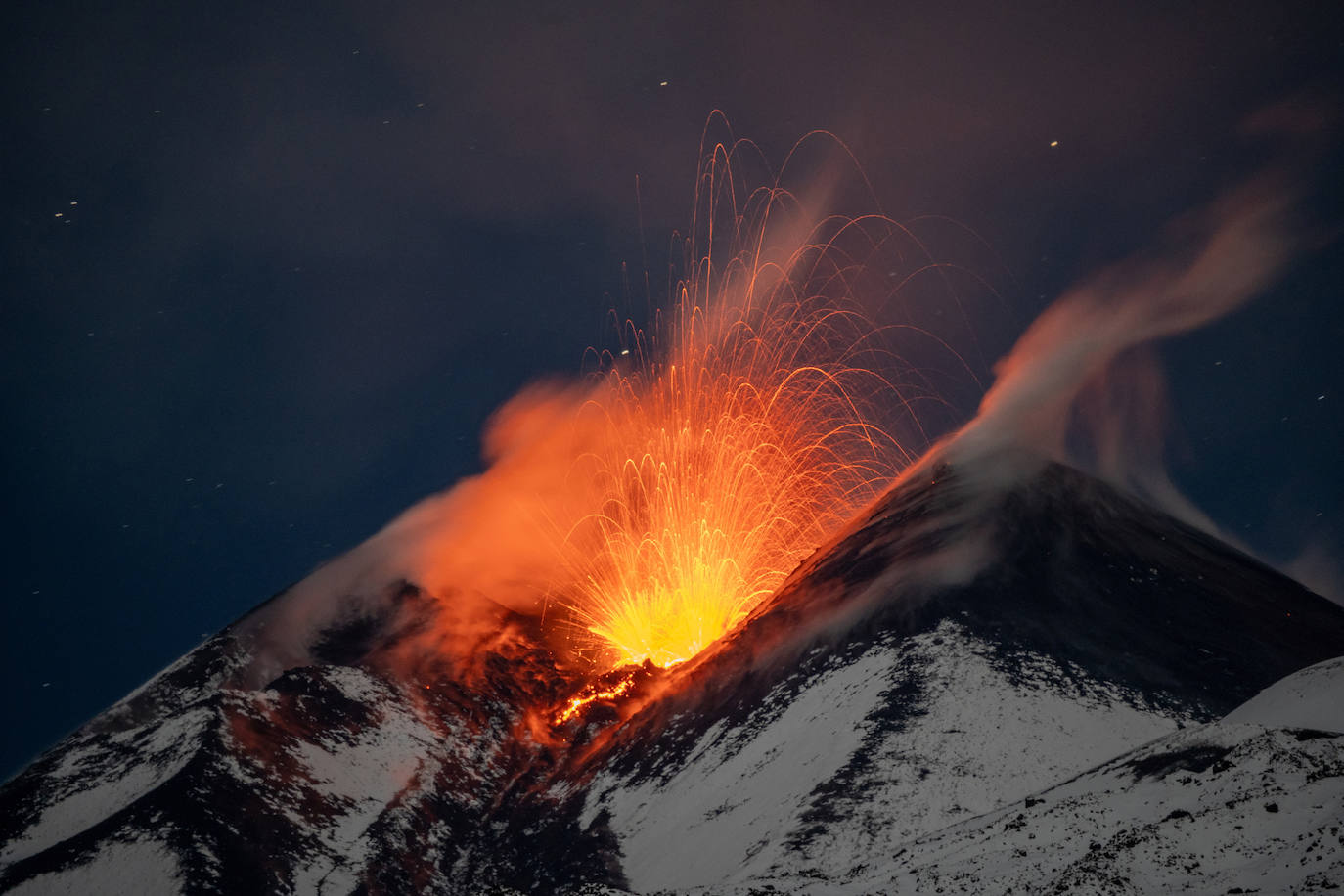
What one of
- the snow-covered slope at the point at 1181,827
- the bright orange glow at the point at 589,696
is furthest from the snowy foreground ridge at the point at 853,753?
the bright orange glow at the point at 589,696

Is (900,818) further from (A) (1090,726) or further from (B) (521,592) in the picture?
(B) (521,592)

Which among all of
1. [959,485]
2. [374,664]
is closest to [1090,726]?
[959,485]

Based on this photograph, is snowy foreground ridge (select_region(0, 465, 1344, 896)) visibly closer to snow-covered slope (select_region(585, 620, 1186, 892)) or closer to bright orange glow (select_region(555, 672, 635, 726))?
snow-covered slope (select_region(585, 620, 1186, 892))

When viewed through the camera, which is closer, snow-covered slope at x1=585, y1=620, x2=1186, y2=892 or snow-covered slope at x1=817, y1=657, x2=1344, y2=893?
snow-covered slope at x1=817, y1=657, x2=1344, y2=893

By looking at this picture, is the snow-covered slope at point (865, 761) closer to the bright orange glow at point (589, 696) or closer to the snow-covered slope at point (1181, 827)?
the snow-covered slope at point (1181, 827)

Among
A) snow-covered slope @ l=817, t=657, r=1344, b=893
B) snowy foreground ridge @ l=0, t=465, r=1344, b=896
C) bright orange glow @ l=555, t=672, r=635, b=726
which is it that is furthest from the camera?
bright orange glow @ l=555, t=672, r=635, b=726

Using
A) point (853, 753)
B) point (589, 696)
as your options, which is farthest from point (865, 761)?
point (589, 696)

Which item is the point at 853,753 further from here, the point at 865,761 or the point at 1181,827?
the point at 1181,827

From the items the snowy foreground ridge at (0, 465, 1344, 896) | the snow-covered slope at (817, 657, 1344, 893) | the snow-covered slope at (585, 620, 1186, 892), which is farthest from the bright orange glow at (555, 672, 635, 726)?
the snow-covered slope at (817, 657, 1344, 893)
